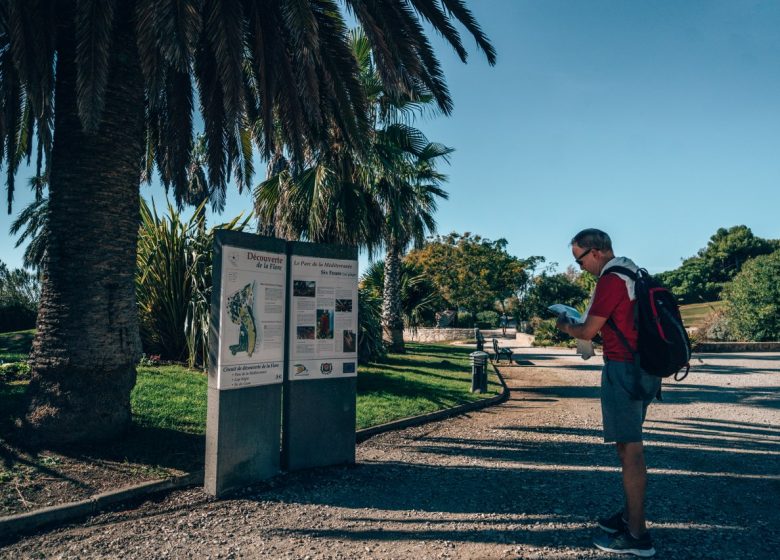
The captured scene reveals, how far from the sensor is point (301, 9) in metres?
5.53

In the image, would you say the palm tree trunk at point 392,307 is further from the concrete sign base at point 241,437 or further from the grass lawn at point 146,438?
the concrete sign base at point 241,437

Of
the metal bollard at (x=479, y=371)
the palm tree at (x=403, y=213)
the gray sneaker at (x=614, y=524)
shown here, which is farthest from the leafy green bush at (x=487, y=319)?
the gray sneaker at (x=614, y=524)

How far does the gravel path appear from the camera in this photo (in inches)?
142

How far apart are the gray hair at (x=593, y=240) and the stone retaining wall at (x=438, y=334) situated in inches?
1131

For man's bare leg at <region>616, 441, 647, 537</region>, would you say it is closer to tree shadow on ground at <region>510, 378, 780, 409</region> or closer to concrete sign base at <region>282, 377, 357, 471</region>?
concrete sign base at <region>282, 377, 357, 471</region>

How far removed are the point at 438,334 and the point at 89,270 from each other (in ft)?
94.8

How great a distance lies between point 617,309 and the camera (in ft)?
11.6

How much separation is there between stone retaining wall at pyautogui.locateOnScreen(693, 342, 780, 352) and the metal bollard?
1778 cm

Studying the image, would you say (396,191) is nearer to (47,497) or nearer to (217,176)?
(217,176)

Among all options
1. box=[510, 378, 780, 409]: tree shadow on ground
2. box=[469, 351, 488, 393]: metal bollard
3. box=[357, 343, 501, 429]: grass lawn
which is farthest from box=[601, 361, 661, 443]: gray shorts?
box=[510, 378, 780, 409]: tree shadow on ground

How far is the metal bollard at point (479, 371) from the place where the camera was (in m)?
10.6

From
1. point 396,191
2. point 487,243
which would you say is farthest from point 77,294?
point 487,243

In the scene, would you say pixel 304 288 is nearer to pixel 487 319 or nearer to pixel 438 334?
pixel 438 334

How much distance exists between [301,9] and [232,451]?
427 cm
